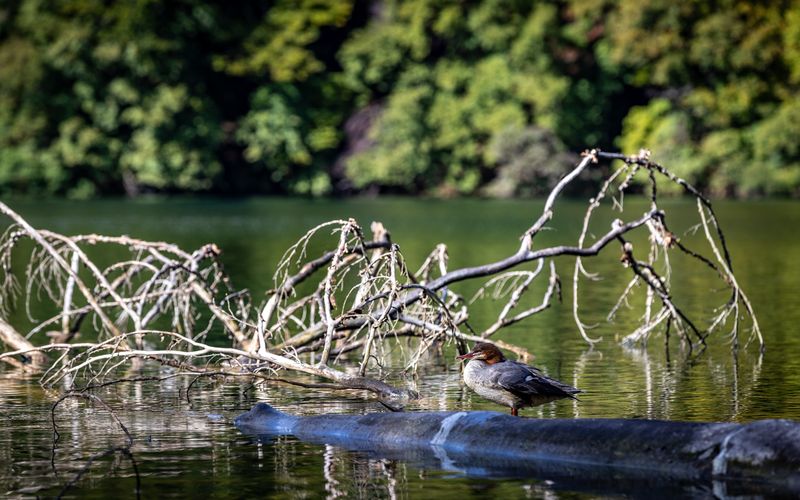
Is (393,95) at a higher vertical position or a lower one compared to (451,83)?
lower

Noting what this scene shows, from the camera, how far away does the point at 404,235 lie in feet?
119

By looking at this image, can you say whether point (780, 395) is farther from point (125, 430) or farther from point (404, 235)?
point (404, 235)

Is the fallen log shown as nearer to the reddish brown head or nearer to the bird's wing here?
the bird's wing

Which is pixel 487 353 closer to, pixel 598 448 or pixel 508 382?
pixel 508 382

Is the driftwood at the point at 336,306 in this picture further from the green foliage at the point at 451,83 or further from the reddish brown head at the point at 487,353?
the green foliage at the point at 451,83

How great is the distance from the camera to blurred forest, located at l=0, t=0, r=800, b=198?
62.8 m

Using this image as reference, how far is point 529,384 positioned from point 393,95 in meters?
61.1

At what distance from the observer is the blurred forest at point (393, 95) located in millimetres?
62844

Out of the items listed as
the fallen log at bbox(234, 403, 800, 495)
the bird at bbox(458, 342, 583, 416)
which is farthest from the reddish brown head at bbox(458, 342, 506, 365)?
the fallen log at bbox(234, 403, 800, 495)

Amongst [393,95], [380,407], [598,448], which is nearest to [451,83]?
[393,95]

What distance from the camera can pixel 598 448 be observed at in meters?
8.17

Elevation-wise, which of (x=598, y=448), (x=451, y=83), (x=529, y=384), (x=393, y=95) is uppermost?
(x=451, y=83)

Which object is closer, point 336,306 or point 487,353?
point 487,353

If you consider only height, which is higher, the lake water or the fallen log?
the fallen log
